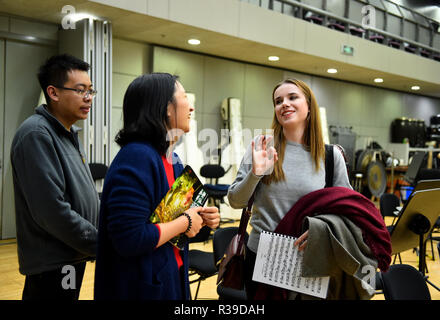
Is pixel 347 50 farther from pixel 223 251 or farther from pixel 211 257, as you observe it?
pixel 223 251

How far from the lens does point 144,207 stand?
1.11m

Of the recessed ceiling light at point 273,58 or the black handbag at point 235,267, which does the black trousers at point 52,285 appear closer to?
the black handbag at point 235,267

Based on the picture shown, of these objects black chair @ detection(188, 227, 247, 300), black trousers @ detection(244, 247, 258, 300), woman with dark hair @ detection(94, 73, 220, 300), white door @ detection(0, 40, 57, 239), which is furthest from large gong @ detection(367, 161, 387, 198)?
woman with dark hair @ detection(94, 73, 220, 300)

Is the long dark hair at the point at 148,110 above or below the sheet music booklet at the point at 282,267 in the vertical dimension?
above

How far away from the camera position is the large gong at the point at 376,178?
8661 millimetres

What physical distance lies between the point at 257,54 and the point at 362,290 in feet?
19.6

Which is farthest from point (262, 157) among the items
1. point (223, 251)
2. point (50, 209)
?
point (223, 251)

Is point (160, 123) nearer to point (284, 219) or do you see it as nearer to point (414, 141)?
point (284, 219)

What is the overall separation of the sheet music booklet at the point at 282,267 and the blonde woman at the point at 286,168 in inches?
4.5

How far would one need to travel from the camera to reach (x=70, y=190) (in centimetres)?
169

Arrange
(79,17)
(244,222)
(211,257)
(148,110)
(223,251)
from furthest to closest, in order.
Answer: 1. (79,17)
2. (211,257)
3. (223,251)
4. (244,222)
5. (148,110)

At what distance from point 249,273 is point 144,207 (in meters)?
0.74

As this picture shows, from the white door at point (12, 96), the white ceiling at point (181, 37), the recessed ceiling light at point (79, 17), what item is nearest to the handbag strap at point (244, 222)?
the white ceiling at point (181, 37)

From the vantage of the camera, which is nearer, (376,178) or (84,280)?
(84,280)
